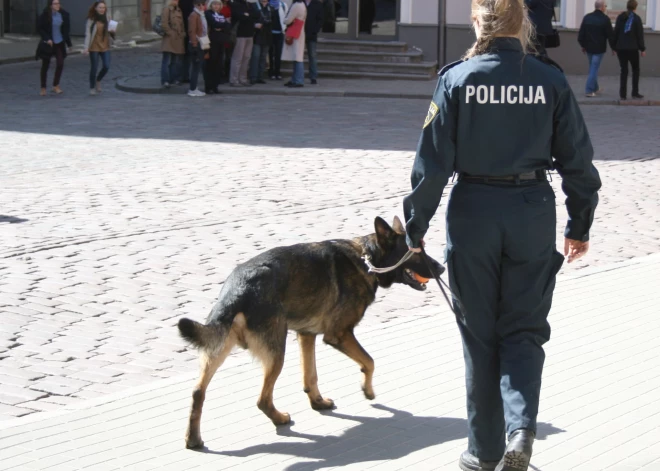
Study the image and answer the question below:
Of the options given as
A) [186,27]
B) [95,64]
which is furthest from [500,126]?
[186,27]

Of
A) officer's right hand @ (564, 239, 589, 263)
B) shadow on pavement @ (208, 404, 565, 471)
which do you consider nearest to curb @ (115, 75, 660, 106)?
shadow on pavement @ (208, 404, 565, 471)

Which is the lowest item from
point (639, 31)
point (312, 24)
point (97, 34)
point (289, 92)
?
point (289, 92)

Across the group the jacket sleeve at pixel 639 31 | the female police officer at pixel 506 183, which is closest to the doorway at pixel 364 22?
the jacket sleeve at pixel 639 31

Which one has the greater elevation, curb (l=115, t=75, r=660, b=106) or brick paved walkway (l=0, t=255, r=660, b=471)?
curb (l=115, t=75, r=660, b=106)

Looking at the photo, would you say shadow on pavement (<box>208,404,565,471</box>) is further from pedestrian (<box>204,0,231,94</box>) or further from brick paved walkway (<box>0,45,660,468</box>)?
pedestrian (<box>204,0,231,94</box>)

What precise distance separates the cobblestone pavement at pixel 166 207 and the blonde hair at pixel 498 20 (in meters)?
2.98

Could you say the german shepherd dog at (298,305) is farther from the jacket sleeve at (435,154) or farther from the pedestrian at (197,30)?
the pedestrian at (197,30)

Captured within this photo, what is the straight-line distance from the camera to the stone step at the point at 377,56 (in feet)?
83.1

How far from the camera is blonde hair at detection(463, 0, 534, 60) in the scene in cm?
420

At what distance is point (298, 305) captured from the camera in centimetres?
529

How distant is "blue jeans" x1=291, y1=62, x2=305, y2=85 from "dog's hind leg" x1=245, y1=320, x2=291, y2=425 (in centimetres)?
1820

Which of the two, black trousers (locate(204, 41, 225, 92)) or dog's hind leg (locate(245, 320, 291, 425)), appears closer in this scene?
dog's hind leg (locate(245, 320, 291, 425))

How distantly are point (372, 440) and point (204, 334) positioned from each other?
1013 mm

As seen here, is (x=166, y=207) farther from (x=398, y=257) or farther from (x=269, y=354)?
(x=269, y=354)
